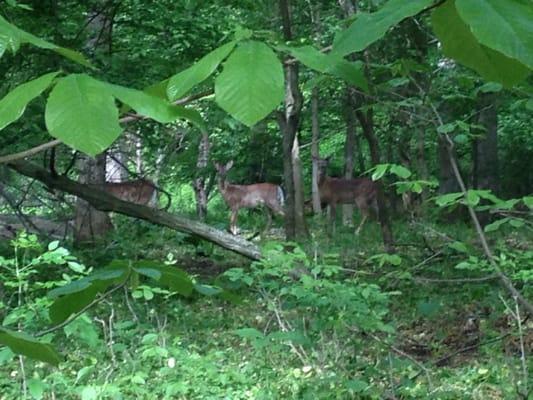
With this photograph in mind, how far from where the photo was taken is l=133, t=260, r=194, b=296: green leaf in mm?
1454

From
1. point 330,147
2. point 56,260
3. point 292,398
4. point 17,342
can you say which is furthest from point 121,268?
point 330,147

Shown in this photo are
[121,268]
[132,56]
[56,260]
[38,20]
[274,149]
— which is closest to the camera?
[121,268]

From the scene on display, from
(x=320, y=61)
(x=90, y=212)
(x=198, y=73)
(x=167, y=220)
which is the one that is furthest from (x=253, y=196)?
(x=198, y=73)

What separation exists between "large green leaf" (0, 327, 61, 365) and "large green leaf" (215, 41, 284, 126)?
1.50 ft

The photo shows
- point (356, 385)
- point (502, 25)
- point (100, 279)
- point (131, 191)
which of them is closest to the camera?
point (502, 25)

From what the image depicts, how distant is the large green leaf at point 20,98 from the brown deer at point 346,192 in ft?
60.6

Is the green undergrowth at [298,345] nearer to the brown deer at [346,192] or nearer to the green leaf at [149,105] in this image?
the green leaf at [149,105]

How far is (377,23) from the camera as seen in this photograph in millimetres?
1002

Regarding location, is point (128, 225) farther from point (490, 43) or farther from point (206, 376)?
point (490, 43)

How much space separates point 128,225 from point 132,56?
2.55 m

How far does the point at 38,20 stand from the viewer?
25.6ft

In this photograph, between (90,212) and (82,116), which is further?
(90,212)

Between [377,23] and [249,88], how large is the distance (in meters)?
0.18

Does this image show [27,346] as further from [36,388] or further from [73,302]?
[36,388]
